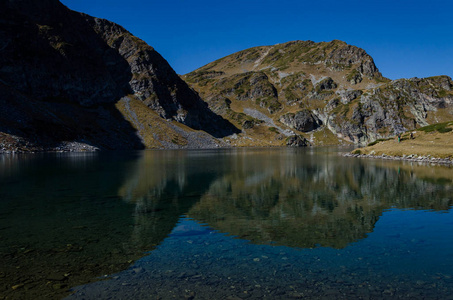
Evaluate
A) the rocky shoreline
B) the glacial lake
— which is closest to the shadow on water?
the glacial lake

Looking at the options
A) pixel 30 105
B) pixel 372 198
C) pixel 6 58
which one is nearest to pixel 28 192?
pixel 372 198

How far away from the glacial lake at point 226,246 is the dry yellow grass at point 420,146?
168ft

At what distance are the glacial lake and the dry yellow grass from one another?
51169 mm

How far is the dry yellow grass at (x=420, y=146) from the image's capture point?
240ft

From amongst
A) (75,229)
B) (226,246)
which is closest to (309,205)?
(226,246)

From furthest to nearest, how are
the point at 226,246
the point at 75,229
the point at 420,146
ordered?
the point at 420,146, the point at 75,229, the point at 226,246

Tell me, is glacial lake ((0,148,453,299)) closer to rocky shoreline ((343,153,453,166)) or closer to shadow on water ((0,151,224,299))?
shadow on water ((0,151,224,299))

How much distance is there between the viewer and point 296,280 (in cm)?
1184

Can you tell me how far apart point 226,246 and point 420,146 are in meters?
86.8

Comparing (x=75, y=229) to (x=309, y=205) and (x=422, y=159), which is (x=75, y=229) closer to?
(x=309, y=205)

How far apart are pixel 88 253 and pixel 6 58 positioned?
20621cm

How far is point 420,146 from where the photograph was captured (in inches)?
3282

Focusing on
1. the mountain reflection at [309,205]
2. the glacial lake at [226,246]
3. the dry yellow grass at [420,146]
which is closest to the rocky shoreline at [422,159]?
the dry yellow grass at [420,146]

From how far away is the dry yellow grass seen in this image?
2884 inches
